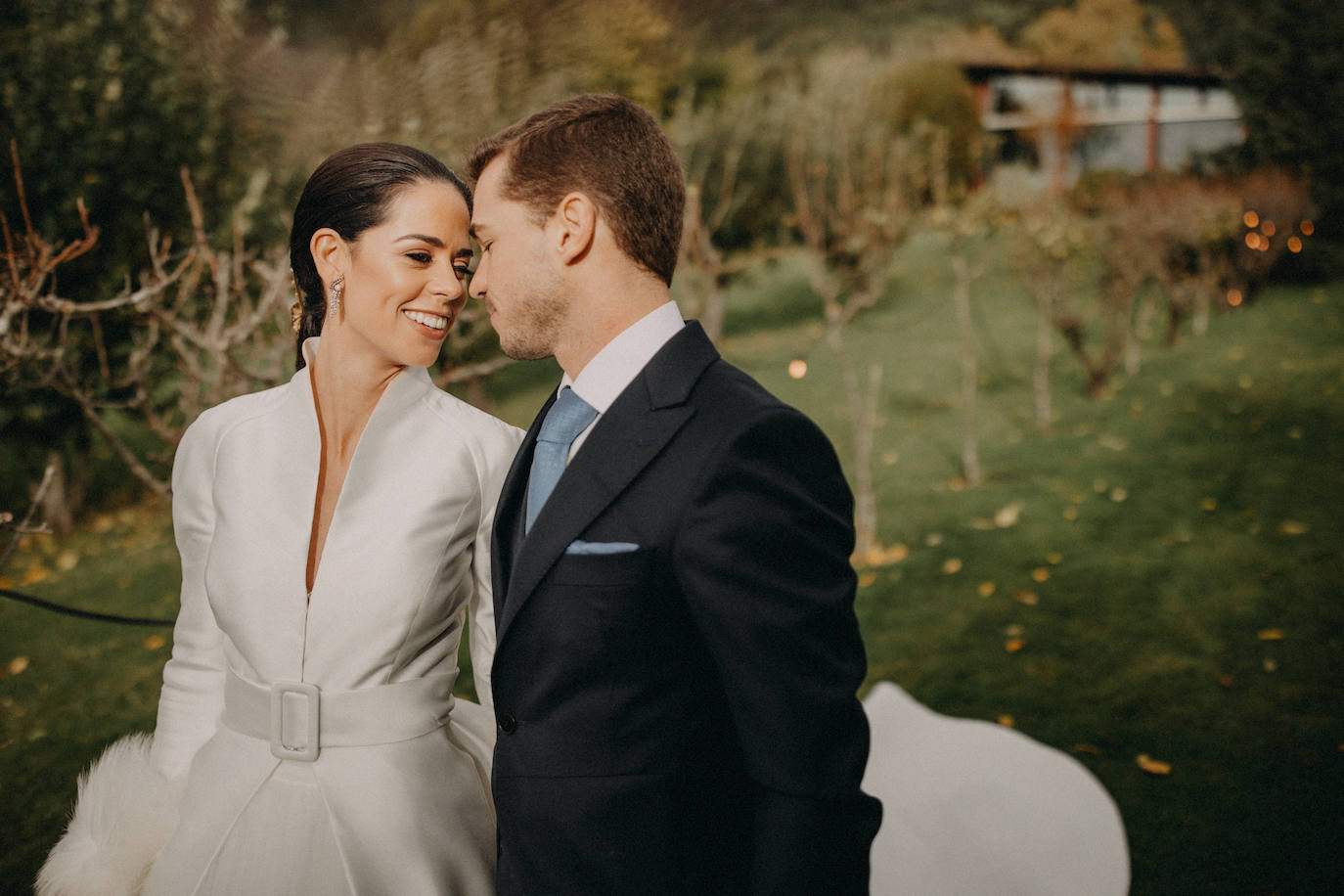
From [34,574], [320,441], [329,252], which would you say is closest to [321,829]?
[320,441]

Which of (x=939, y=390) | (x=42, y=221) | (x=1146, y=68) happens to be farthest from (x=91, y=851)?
(x=1146, y=68)

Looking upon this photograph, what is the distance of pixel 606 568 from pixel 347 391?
Result: 885 millimetres

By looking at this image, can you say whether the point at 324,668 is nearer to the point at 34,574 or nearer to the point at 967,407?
the point at 34,574

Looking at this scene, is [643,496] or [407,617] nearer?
[643,496]

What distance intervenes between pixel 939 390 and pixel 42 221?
1024 centimetres

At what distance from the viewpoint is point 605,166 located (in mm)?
1784

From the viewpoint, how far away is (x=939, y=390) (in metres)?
12.7

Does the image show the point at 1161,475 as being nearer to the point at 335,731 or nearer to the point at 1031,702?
the point at 1031,702

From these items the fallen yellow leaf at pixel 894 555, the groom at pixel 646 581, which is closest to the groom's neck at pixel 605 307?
the groom at pixel 646 581

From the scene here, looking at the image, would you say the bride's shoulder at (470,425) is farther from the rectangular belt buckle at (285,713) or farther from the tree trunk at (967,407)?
the tree trunk at (967,407)

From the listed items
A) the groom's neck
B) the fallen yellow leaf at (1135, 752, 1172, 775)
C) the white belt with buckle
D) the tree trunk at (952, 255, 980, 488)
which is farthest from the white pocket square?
the tree trunk at (952, 255, 980, 488)

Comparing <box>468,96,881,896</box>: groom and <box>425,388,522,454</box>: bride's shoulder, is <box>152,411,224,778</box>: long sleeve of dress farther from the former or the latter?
<box>468,96,881,896</box>: groom

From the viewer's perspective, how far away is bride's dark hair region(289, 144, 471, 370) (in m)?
2.04

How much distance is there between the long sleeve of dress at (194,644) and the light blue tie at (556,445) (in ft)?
2.78
